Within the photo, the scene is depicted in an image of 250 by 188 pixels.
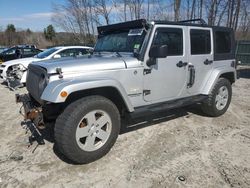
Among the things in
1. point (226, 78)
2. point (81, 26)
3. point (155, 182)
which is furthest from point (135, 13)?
point (155, 182)

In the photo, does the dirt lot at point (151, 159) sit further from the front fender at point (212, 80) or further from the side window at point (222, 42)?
the side window at point (222, 42)

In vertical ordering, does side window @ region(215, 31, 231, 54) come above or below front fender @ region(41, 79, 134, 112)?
above

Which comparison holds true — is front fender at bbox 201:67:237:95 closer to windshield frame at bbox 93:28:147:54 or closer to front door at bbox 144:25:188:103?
front door at bbox 144:25:188:103

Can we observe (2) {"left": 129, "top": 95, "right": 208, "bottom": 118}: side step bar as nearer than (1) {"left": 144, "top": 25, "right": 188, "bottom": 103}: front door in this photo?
Yes

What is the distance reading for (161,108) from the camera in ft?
13.6

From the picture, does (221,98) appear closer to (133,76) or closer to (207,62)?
(207,62)

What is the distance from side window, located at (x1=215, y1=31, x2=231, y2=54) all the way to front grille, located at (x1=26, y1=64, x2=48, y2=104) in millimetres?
3681

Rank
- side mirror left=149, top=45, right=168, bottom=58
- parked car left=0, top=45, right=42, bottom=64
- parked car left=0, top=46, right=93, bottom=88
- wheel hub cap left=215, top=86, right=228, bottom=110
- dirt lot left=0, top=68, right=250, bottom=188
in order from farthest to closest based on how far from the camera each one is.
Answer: parked car left=0, top=45, right=42, bottom=64 < parked car left=0, top=46, right=93, bottom=88 < wheel hub cap left=215, top=86, right=228, bottom=110 < side mirror left=149, top=45, right=168, bottom=58 < dirt lot left=0, top=68, right=250, bottom=188

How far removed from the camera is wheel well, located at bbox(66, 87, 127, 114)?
10.9 feet

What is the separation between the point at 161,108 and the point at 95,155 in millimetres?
1452

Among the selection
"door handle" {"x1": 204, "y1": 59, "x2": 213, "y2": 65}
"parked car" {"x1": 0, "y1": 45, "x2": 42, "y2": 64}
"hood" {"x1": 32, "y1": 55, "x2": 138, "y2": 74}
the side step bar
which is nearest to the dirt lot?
the side step bar

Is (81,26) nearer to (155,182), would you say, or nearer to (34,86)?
(34,86)

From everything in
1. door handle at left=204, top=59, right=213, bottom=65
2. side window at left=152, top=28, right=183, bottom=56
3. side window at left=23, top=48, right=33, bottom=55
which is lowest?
door handle at left=204, top=59, right=213, bottom=65

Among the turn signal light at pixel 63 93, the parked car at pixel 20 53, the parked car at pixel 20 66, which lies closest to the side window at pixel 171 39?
the turn signal light at pixel 63 93
